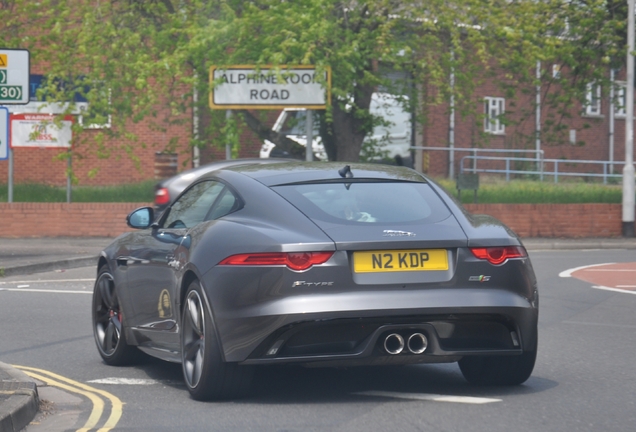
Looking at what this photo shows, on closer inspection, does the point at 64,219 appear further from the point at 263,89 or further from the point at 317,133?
the point at 317,133

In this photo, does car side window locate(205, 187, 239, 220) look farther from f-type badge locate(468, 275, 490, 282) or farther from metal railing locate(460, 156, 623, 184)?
metal railing locate(460, 156, 623, 184)

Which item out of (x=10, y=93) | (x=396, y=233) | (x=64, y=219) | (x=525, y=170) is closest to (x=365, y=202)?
(x=396, y=233)

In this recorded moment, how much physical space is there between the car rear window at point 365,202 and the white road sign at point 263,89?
15.1 meters

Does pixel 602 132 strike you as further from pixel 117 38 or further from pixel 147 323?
pixel 147 323

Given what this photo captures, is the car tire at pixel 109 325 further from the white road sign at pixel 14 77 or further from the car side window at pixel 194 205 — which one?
the white road sign at pixel 14 77

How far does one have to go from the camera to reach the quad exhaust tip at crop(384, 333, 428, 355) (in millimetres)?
6172

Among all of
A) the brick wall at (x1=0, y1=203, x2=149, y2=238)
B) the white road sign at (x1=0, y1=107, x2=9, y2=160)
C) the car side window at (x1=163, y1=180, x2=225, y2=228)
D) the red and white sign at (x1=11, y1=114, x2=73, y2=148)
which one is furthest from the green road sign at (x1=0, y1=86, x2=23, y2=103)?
the car side window at (x1=163, y1=180, x2=225, y2=228)

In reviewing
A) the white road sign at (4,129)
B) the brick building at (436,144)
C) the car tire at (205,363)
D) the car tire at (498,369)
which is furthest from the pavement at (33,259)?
the brick building at (436,144)

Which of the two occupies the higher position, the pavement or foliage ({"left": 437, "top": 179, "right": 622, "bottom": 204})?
foliage ({"left": 437, "top": 179, "right": 622, "bottom": 204})

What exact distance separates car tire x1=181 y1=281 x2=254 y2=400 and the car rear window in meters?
0.79

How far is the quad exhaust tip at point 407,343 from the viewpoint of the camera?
6172mm

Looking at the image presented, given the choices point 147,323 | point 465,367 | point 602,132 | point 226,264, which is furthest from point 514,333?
point 602,132

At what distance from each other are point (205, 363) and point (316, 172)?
142 cm

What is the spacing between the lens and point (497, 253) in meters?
6.34
